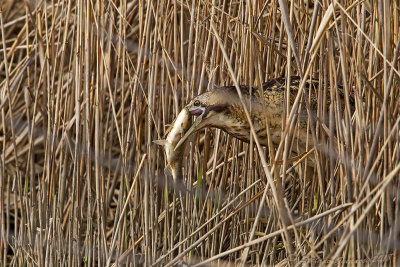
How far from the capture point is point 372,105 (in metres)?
1.52

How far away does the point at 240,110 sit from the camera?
1953 millimetres

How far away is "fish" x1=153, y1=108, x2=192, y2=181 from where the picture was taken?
1.80m

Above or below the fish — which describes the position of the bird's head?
above

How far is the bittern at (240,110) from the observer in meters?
1.82

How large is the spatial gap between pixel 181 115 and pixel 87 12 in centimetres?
42

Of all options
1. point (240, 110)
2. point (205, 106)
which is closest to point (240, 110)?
point (240, 110)

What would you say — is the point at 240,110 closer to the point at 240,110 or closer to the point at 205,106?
the point at 240,110

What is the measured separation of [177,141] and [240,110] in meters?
0.26

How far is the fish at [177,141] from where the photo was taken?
1804mm

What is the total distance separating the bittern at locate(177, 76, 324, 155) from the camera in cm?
182

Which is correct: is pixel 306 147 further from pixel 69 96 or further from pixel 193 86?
pixel 69 96

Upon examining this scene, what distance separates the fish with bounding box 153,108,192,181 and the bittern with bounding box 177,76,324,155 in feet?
0.07

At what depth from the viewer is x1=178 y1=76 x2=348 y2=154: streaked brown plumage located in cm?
182

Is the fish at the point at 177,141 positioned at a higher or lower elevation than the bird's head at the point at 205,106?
lower
